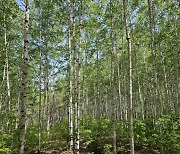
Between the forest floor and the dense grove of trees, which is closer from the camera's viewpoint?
the dense grove of trees

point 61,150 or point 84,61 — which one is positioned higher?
point 84,61

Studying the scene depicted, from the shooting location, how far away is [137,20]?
19984 mm

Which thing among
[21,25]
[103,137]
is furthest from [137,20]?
[103,137]

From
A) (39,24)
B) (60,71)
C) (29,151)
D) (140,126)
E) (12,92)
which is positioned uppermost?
(39,24)

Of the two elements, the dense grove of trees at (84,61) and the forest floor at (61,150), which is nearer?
the dense grove of trees at (84,61)

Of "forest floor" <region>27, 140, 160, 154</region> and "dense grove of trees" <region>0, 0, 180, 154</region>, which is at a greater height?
"dense grove of trees" <region>0, 0, 180, 154</region>

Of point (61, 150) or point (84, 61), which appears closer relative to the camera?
point (61, 150)

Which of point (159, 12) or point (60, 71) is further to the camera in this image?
point (60, 71)

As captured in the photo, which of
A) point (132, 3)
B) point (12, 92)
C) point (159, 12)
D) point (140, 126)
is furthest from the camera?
point (12, 92)

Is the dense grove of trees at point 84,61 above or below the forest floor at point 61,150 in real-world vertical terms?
above

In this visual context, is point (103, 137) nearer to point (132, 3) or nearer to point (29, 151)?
point (29, 151)

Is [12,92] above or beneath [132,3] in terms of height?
beneath

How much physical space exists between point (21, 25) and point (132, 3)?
9.38m

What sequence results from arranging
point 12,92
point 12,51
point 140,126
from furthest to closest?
point 12,92
point 12,51
point 140,126
